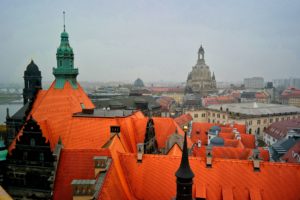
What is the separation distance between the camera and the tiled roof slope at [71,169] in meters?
27.7

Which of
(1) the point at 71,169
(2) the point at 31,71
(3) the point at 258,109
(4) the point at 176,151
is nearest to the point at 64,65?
(2) the point at 31,71

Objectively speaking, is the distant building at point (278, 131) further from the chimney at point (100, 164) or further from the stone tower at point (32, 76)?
the chimney at point (100, 164)

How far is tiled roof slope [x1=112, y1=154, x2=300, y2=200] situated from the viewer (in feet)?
83.8

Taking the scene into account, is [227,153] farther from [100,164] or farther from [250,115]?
[250,115]

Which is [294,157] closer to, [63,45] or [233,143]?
[233,143]

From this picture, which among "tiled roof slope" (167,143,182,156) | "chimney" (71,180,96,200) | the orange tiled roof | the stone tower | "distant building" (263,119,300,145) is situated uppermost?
the stone tower

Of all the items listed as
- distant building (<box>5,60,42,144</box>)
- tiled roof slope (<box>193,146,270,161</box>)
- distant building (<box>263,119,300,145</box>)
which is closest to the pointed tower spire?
tiled roof slope (<box>193,146,270,161</box>)

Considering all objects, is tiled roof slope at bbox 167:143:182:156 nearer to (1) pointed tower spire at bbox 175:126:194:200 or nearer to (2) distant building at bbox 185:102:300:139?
(1) pointed tower spire at bbox 175:126:194:200

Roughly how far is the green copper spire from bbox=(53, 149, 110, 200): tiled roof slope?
586 inches

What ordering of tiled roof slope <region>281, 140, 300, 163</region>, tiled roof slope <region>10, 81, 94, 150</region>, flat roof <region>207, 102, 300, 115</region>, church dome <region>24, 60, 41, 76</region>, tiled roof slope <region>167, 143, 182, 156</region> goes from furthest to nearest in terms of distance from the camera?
flat roof <region>207, 102, 300, 115</region> → church dome <region>24, 60, 41, 76</region> → tiled roof slope <region>281, 140, 300, 163</region> → tiled roof slope <region>10, 81, 94, 150</region> → tiled roof slope <region>167, 143, 182, 156</region>

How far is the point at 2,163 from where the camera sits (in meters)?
32.5

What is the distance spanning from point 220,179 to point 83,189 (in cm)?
1176

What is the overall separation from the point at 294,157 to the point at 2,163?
37778mm

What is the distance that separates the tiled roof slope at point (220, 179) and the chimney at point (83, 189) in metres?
2.32
